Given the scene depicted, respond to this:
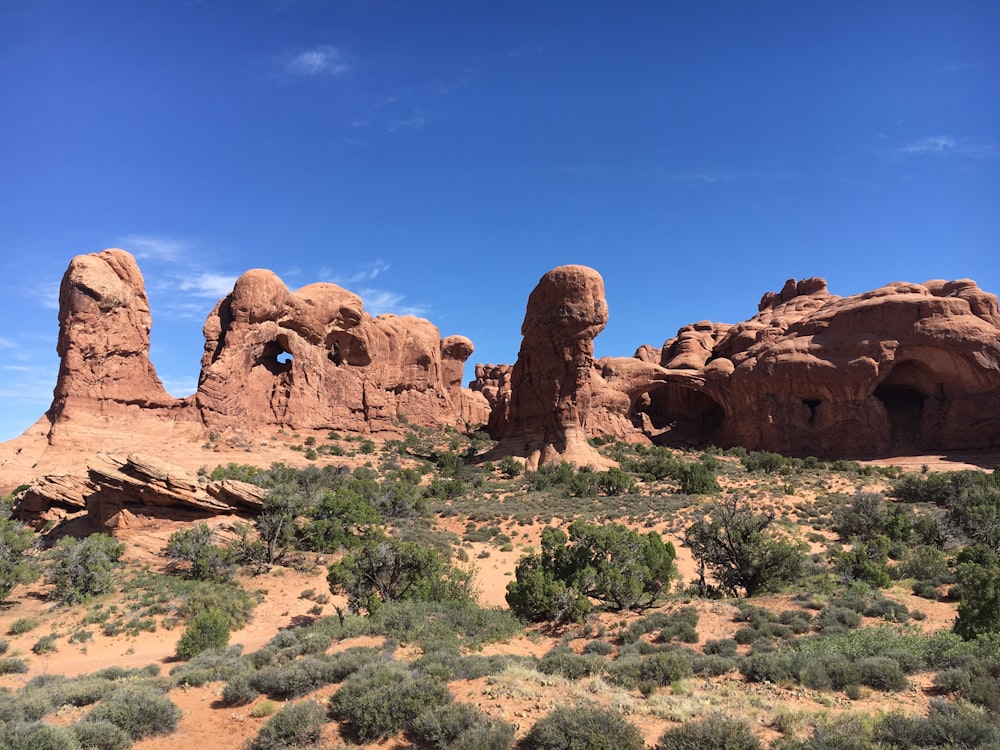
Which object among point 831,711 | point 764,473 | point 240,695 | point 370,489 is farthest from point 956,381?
point 240,695

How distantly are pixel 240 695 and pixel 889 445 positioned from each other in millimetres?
42745

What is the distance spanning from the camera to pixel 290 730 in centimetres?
773

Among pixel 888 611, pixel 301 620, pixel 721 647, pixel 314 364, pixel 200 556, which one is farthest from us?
pixel 314 364

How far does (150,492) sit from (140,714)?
15.9 meters

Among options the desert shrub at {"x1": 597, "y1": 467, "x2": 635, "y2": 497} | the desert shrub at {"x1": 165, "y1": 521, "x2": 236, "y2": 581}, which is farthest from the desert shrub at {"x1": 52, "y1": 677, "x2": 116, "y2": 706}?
the desert shrub at {"x1": 597, "y1": 467, "x2": 635, "y2": 497}

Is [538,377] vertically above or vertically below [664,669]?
above

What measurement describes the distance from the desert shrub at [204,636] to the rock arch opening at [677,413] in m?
39.2

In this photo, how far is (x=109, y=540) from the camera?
20359mm

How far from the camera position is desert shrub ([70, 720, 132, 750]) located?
24.5 ft

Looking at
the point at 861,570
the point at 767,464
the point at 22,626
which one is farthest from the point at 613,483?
the point at 22,626

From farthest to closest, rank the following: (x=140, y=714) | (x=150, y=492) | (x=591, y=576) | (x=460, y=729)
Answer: (x=150, y=492), (x=591, y=576), (x=140, y=714), (x=460, y=729)

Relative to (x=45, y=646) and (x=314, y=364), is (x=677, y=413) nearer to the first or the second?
(x=314, y=364)

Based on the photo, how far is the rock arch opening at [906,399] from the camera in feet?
130

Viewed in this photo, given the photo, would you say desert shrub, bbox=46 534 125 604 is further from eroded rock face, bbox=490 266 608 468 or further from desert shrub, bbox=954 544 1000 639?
desert shrub, bbox=954 544 1000 639
